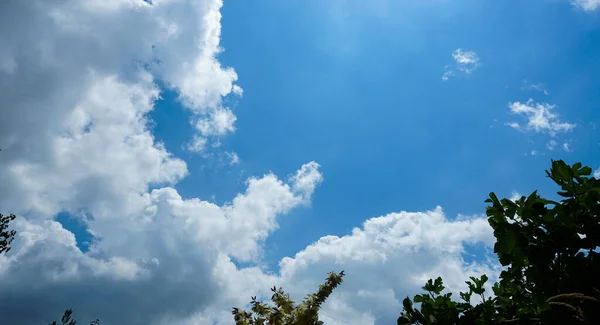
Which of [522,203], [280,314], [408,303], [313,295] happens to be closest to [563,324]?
[522,203]

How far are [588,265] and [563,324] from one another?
0.68 meters

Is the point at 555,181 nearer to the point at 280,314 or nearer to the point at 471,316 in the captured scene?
the point at 471,316

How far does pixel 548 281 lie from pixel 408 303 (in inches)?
77.6

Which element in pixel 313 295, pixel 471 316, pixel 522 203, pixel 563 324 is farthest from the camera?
pixel 313 295

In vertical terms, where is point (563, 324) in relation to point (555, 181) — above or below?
below

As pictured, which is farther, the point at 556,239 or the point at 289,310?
the point at 289,310

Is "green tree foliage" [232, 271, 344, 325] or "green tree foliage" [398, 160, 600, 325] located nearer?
"green tree foliage" [398, 160, 600, 325]

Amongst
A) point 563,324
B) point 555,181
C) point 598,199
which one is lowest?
point 563,324

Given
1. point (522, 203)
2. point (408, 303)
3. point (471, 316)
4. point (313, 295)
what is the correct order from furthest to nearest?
point (313, 295)
point (408, 303)
point (471, 316)
point (522, 203)

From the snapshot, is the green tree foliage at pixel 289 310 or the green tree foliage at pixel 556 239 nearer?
the green tree foliage at pixel 556 239

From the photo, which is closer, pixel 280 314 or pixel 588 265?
pixel 588 265

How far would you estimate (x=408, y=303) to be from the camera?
5.26 meters

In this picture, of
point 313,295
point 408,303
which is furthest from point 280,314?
point 408,303

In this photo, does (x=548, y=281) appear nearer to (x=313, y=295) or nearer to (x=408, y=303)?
(x=408, y=303)
